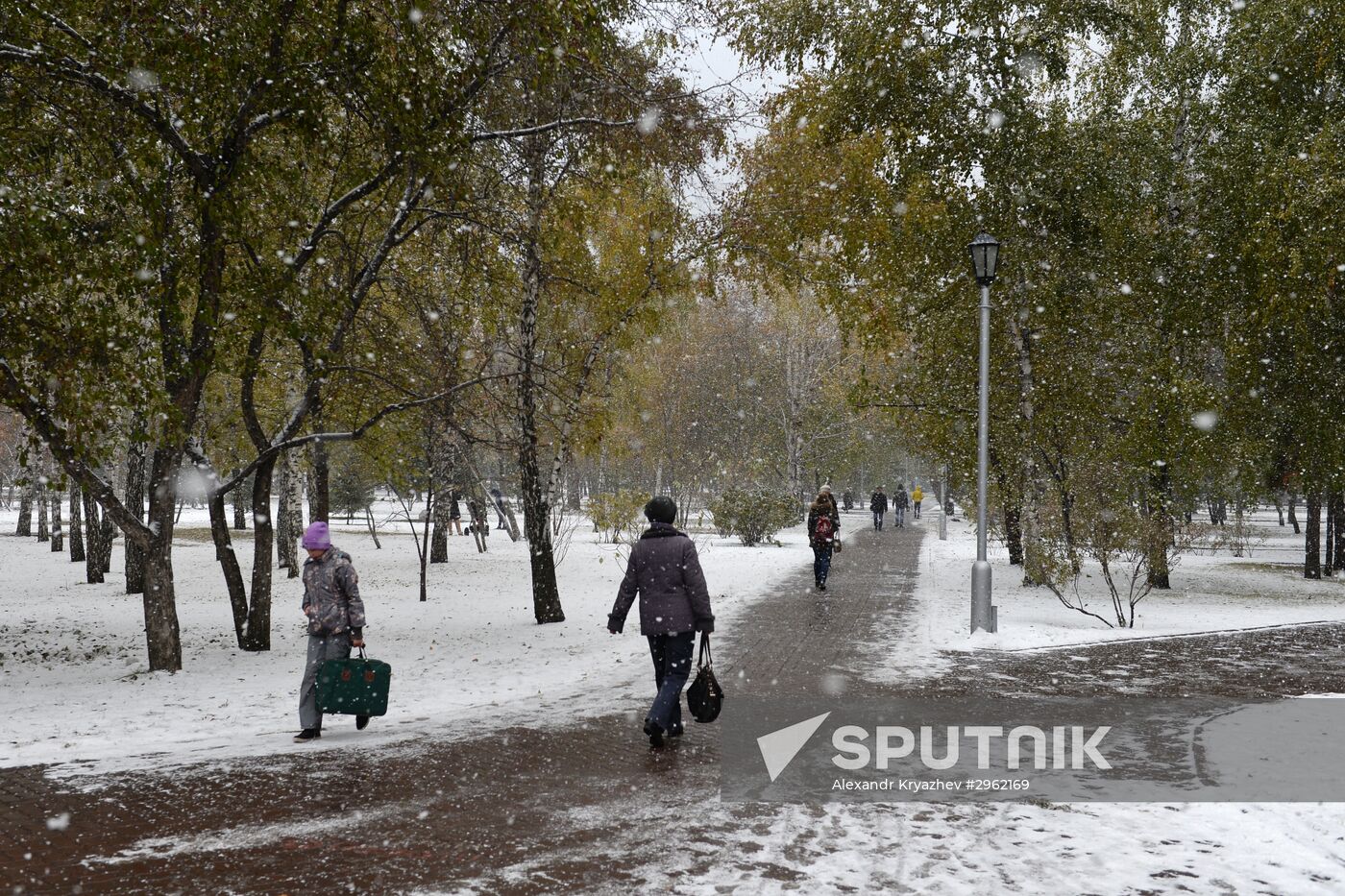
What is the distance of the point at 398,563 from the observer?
23562mm

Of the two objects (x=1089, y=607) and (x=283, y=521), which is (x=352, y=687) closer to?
(x=1089, y=607)

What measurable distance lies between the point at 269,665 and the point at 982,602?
8888 millimetres

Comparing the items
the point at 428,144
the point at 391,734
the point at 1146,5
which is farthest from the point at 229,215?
the point at 1146,5

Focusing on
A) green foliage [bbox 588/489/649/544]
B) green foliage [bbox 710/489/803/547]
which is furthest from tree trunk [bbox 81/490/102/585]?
green foliage [bbox 710/489/803/547]

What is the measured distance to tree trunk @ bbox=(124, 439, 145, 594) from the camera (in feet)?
53.1

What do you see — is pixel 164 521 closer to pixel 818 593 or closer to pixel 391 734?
pixel 391 734

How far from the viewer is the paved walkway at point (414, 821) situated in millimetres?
4449

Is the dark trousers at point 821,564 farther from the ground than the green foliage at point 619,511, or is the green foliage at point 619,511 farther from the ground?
the green foliage at point 619,511

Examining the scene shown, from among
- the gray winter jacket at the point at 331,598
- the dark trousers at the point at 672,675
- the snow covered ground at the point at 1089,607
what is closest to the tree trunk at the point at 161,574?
the gray winter jacket at the point at 331,598

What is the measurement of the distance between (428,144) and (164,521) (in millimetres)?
4813

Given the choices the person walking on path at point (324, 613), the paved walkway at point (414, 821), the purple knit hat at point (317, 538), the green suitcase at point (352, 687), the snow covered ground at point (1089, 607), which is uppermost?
the purple knit hat at point (317, 538)

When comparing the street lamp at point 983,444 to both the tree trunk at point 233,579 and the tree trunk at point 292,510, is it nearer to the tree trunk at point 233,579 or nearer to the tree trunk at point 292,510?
the tree trunk at point 233,579

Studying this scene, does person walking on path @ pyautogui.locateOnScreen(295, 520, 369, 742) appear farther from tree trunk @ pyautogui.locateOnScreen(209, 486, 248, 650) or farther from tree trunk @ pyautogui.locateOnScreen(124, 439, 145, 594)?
tree trunk @ pyautogui.locateOnScreen(124, 439, 145, 594)

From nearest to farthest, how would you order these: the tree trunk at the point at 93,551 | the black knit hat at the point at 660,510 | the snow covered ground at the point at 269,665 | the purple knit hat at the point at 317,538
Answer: the black knit hat at the point at 660,510 → the purple knit hat at the point at 317,538 → the snow covered ground at the point at 269,665 → the tree trunk at the point at 93,551
